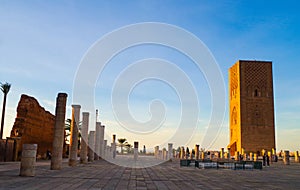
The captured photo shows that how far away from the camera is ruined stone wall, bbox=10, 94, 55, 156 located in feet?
88.4

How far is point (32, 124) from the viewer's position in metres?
28.9

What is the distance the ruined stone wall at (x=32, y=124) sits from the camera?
26.9 metres

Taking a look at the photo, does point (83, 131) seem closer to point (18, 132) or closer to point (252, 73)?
point (18, 132)

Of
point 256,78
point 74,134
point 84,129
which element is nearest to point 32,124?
point 84,129

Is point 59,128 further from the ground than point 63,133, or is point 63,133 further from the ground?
point 59,128

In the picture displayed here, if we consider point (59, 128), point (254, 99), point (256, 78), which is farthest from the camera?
point (256, 78)

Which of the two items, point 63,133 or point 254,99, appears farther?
point 254,99

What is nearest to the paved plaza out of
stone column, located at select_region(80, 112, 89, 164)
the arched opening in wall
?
stone column, located at select_region(80, 112, 89, 164)

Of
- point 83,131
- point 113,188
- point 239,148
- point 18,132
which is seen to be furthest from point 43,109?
point 239,148

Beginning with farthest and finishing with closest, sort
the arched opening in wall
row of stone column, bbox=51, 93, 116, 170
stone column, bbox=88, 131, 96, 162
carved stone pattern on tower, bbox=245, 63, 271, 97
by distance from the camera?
1. the arched opening in wall
2. carved stone pattern on tower, bbox=245, 63, 271, 97
3. stone column, bbox=88, 131, 96, 162
4. row of stone column, bbox=51, 93, 116, 170

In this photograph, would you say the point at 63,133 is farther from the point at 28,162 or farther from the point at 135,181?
the point at 135,181

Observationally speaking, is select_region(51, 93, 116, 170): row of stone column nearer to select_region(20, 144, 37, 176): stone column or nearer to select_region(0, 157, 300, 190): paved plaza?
select_region(0, 157, 300, 190): paved plaza

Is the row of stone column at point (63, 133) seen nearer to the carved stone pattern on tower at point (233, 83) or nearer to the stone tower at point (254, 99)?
the stone tower at point (254, 99)

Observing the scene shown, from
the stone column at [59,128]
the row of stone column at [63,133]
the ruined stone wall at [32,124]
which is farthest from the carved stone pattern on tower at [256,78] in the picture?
the stone column at [59,128]
